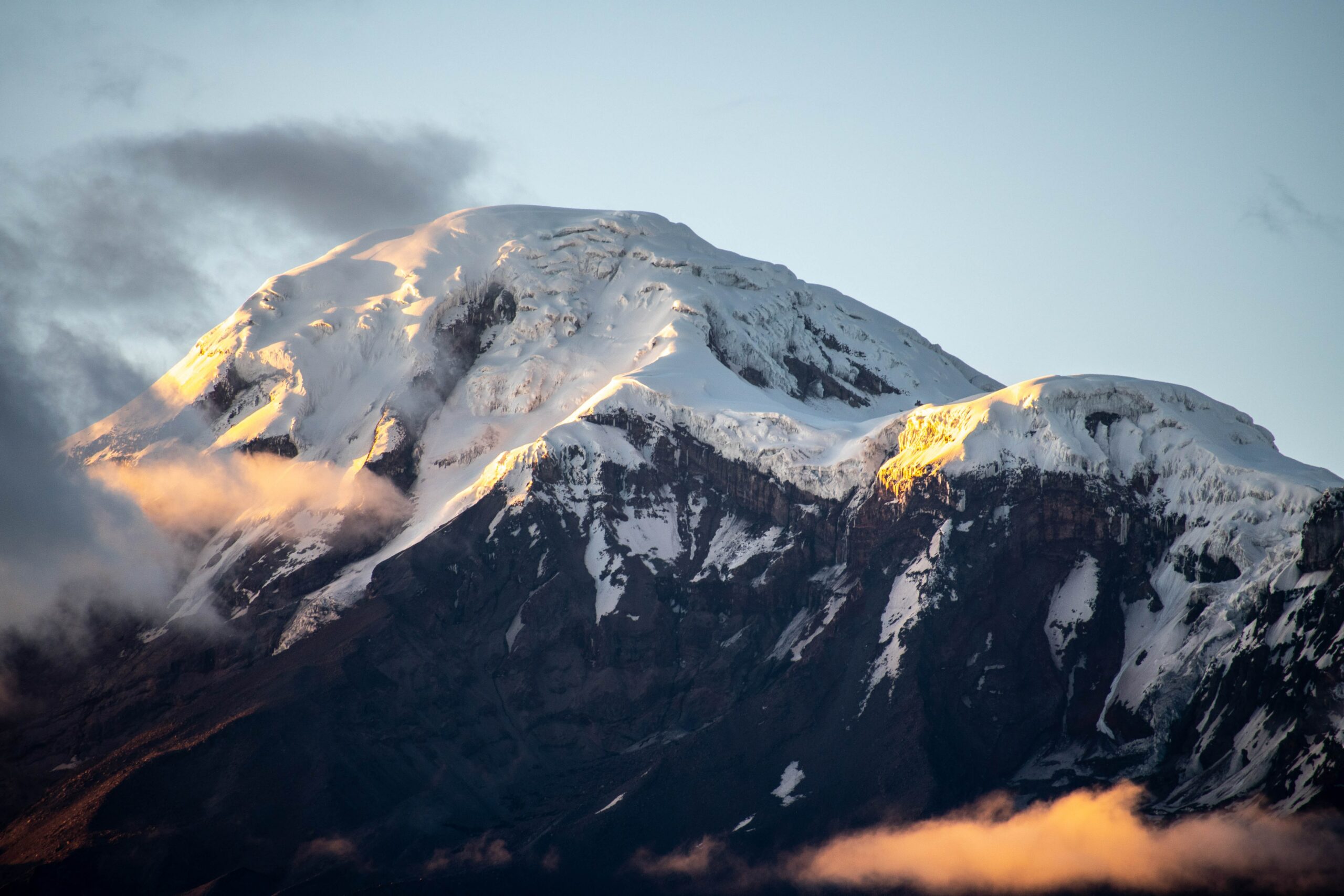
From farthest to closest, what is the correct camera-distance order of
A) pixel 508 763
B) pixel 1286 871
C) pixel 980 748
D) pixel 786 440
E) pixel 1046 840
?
pixel 786 440 < pixel 508 763 < pixel 980 748 < pixel 1046 840 < pixel 1286 871

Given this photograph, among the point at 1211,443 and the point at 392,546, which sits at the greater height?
the point at 392,546

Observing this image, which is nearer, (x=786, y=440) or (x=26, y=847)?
(x=26, y=847)

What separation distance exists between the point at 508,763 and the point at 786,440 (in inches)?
1685

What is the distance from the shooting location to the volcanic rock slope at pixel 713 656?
505 ft

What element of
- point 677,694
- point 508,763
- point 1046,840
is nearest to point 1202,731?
point 1046,840

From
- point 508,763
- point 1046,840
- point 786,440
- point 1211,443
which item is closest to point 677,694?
point 508,763

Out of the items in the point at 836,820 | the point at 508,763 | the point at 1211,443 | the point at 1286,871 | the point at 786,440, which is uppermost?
the point at 786,440

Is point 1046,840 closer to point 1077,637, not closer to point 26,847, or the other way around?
point 1077,637

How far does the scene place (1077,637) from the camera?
16350cm

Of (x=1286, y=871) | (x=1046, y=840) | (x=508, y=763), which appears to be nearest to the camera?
(x=1286, y=871)

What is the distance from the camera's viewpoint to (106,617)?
648ft

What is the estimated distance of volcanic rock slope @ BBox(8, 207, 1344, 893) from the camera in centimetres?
15400

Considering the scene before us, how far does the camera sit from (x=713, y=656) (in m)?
176

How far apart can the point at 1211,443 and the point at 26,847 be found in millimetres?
107981
